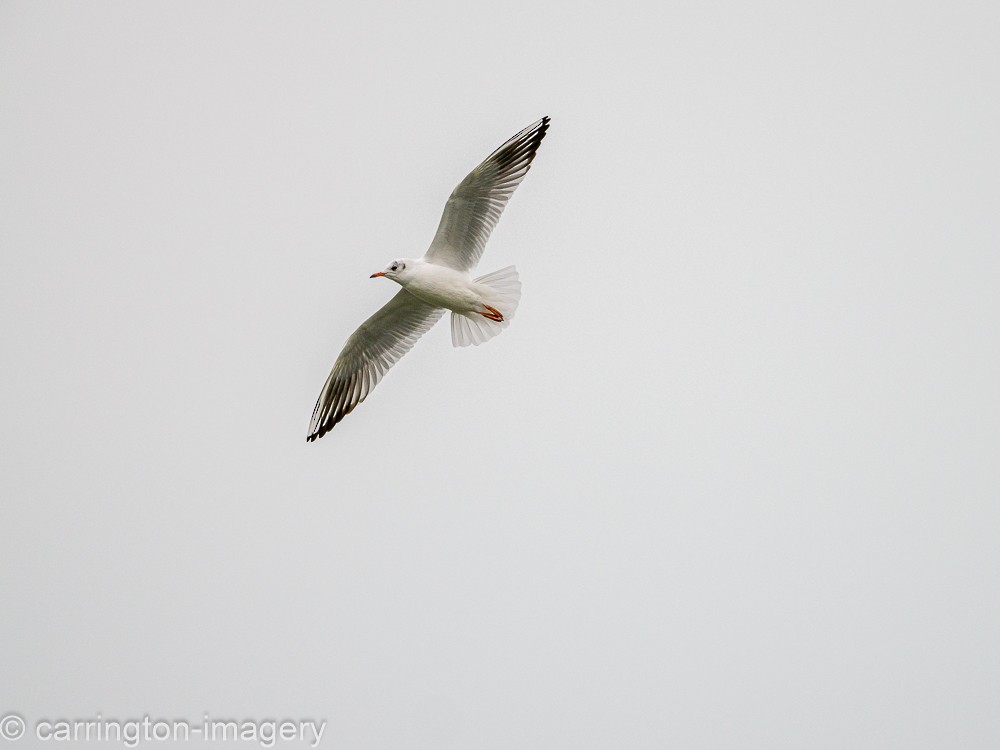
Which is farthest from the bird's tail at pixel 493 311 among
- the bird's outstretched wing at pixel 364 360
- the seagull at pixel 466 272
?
the bird's outstretched wing at pixel 364 360

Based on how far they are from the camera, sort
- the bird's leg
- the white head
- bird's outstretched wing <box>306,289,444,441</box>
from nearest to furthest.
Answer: the white head, the bird's leg, bird's outstretched wing <box>306,289,444,441</box>

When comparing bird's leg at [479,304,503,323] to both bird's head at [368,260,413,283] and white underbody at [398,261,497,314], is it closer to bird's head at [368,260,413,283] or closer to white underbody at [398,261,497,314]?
white underbody at [398,261,497,314]

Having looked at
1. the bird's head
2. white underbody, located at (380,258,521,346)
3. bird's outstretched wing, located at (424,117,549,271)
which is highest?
bird's outstretched wing, located at (424,117,549,271)

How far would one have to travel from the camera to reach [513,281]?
903 cm

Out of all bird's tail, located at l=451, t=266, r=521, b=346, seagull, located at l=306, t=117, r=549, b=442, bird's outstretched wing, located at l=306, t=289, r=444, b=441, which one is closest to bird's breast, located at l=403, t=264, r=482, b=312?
seagull, located at l=306, t=117, r=549, b=442

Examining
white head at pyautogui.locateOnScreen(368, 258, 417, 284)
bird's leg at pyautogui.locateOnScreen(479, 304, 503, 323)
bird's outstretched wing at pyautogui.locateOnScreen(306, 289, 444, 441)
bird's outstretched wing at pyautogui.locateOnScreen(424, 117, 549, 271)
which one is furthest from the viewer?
bird's outstretched wing at pyautogui.locateOnScreen(306, 289, 444, 441)

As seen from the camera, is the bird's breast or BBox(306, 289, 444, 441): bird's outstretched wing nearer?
the bird's breast

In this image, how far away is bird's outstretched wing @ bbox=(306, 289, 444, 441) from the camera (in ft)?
32.7

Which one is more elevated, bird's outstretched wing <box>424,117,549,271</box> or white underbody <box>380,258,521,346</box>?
bird's outstretched wing <box>424,117,549,271</box>

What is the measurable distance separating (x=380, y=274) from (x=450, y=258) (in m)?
0.66

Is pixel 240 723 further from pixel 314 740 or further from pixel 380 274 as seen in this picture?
pixel 380 274

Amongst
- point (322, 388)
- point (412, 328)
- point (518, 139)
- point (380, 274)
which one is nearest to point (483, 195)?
point (518, 139)

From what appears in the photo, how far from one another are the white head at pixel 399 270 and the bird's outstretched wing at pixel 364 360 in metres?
A: 0.89

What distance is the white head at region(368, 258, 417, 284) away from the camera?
8992 millimetres
